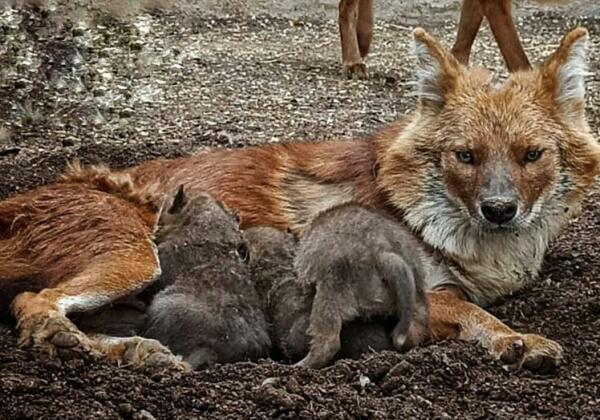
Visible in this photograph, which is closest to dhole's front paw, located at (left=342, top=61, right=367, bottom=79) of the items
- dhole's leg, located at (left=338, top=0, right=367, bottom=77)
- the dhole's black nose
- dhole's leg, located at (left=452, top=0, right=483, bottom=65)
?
dhole's leg, located at (left=338, top=0, right=367, bottom=77)

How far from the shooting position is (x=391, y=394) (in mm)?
4285

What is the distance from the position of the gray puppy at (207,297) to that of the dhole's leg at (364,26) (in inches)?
242

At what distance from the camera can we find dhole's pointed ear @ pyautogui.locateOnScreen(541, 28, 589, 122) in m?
5.34

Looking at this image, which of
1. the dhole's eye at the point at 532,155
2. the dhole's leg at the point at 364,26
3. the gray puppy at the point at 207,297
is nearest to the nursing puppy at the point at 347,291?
the gray puppy at the point at 207,297

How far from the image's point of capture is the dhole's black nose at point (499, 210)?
16.3 ft

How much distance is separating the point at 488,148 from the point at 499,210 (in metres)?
0.29

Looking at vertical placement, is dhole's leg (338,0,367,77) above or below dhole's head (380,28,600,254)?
below

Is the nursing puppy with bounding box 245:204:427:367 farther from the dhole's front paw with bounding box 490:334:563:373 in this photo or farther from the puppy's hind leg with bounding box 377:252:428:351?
the dhole's front paw with bounding box 490:334:563:373

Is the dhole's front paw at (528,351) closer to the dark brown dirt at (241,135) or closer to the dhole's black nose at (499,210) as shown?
the dark brown dirt at (241,135)

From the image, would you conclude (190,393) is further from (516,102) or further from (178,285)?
(516,102)

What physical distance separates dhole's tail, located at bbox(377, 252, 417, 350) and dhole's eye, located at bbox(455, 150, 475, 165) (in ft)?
2.30

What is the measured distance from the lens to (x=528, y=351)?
4.65 m

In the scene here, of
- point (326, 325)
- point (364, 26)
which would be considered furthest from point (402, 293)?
point (364, 26)

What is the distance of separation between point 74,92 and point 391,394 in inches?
235
